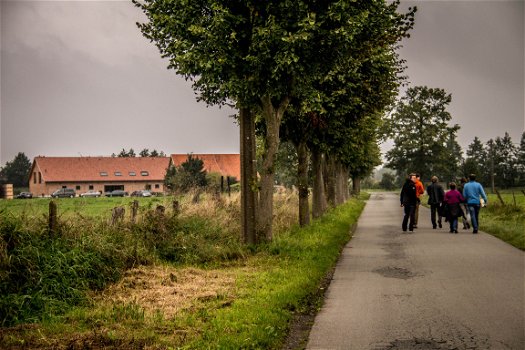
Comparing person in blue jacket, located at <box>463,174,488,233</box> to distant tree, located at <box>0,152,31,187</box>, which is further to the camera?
distant tree, located at <box>0,152,31,187</box>

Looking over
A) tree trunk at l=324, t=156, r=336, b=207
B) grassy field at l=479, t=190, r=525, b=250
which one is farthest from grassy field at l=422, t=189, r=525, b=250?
tree trunk at l=324, t=156, r=336, b=207

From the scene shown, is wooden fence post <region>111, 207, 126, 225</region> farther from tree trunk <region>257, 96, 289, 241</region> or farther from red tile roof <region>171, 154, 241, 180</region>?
red tile roof <region>171, 154, 241, 180</region>

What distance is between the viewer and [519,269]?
32.4ft

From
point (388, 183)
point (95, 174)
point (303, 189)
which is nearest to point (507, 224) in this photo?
point (303, 189)

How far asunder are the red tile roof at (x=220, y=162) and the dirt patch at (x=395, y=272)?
69852mm

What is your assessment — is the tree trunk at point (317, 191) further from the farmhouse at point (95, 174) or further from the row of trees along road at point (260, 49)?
the farmhouse at point (95, 174)

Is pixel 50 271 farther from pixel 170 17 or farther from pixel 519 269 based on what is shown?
pixel 519 269

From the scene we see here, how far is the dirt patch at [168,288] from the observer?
6984mm

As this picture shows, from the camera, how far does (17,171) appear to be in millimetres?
112875

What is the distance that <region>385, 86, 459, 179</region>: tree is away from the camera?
65188 mm

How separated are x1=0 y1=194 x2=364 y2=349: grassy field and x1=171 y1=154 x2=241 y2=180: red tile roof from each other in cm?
6860

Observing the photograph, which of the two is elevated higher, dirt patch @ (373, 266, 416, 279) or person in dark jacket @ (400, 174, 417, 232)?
person in dark jacket @ (400, 174, 417, 232)

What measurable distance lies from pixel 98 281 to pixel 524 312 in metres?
6.04

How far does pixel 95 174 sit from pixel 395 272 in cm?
7392
